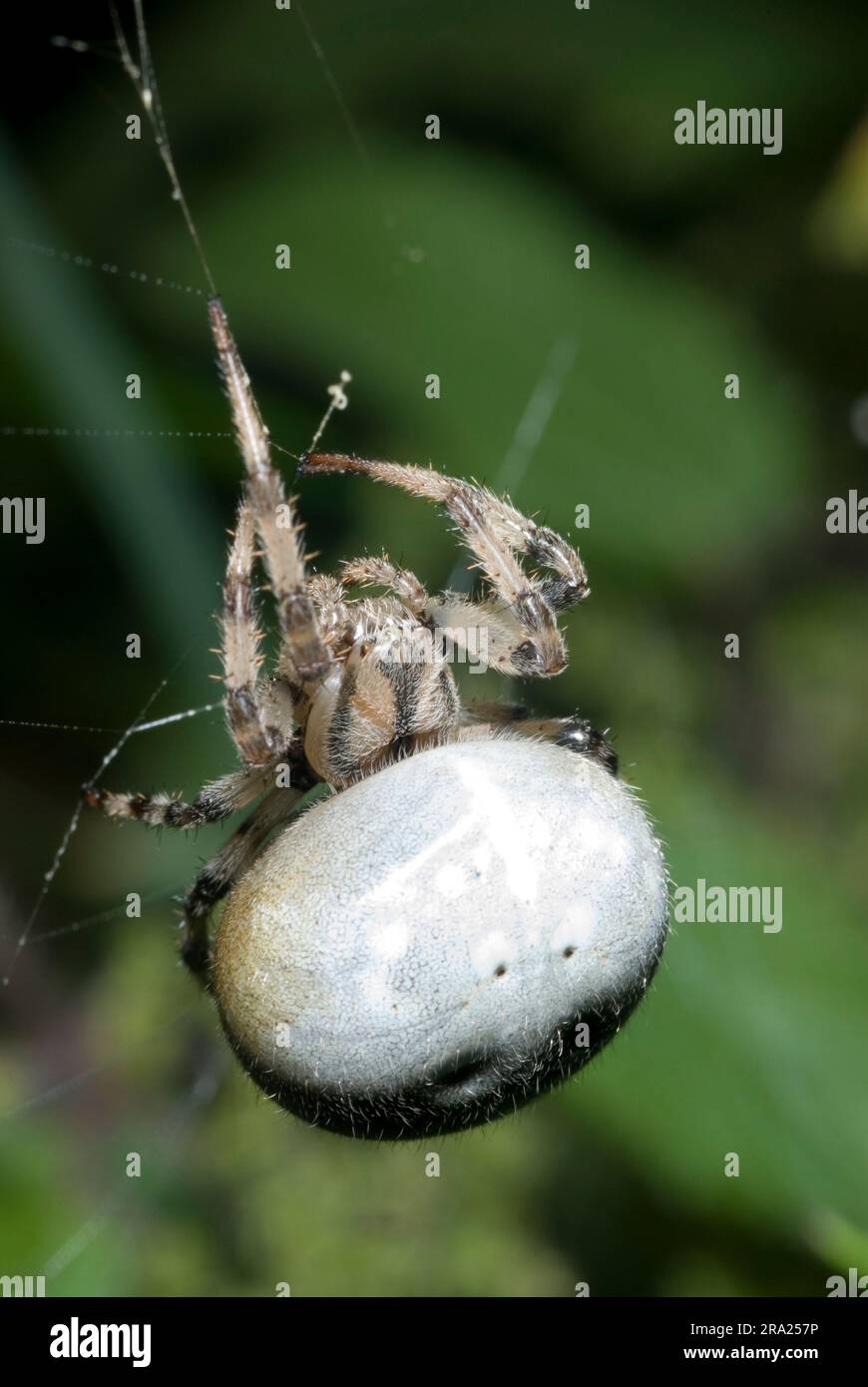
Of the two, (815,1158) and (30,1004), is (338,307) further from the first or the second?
(815,1158)

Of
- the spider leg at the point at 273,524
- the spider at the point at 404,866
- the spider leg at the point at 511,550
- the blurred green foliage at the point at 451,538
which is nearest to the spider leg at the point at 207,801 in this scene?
the spider at the point at 404,866

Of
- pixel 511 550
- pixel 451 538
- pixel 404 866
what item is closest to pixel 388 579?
pixel 511 550

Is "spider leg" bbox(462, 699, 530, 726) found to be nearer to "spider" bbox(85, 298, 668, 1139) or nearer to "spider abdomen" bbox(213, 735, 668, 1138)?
"spider" bbox(85, 298, 668, 1139)

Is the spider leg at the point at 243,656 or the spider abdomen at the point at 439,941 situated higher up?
the spider leg at the point at 243,656

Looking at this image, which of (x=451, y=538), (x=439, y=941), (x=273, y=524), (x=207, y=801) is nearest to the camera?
(x=439, y=941)

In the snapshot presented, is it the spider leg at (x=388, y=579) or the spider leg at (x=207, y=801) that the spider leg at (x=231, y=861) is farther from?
the spider leg at (x=388, y=579)

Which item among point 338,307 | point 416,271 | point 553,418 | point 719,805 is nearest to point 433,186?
point 416,271

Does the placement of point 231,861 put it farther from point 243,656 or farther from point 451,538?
point 451,538
